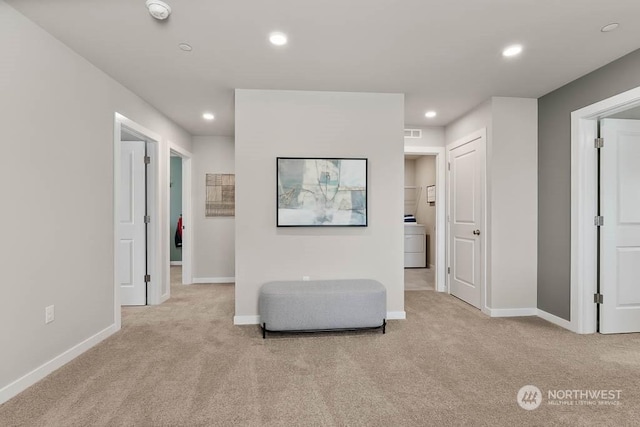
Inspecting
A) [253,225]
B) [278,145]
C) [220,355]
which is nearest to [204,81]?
[278,145]

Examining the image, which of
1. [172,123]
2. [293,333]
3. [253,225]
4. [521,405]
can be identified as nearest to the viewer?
[521,405]

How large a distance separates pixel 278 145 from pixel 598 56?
2.86 m

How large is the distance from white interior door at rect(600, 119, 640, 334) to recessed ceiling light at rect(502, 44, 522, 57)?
1270mm

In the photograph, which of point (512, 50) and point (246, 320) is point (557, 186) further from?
point (246, 320)

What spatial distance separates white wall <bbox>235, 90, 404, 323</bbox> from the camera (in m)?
3.46

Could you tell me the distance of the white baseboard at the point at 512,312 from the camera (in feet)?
12.2

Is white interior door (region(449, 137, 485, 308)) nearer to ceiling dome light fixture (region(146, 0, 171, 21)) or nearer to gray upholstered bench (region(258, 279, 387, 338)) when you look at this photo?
gray upholstered bench (region(258, 279, 387, 338))

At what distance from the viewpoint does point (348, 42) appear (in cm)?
256

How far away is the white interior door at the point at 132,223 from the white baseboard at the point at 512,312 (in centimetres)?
414

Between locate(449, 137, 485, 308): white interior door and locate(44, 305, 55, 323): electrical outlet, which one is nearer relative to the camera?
locate(44, 305, 55, 323): electrical outlet

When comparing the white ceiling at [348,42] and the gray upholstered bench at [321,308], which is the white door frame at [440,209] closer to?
the white ceiling at [348,42]

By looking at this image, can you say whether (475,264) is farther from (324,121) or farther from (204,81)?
(204,81)

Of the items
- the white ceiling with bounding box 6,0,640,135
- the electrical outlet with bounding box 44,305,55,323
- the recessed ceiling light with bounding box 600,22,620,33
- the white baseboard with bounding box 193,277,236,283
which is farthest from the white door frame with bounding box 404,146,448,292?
the electrical outlet with bounding box 44,305,55,323

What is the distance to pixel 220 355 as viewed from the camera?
8.87 ft
